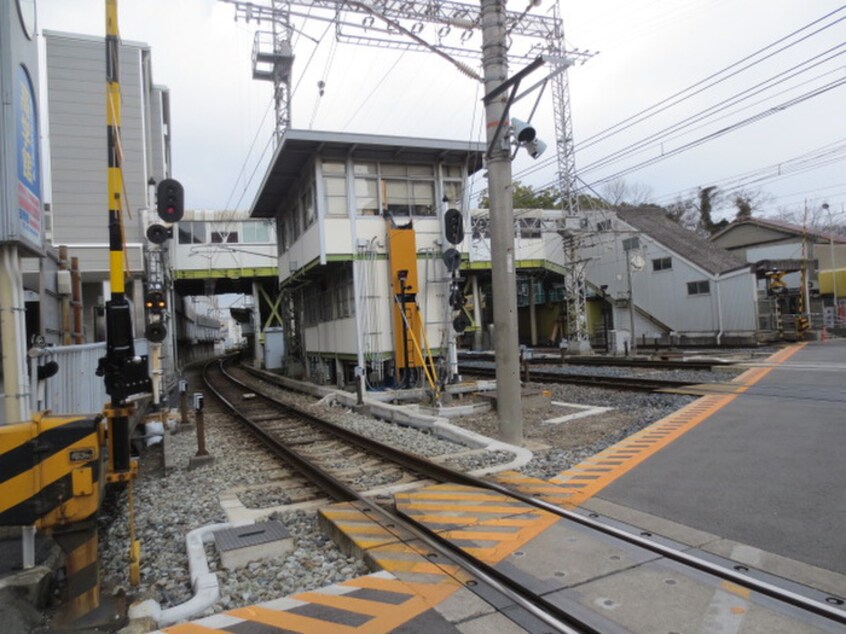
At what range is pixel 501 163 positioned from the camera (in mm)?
8172

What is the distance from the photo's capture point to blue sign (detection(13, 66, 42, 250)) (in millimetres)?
4320

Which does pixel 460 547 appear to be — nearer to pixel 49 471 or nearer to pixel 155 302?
pixel 49 471

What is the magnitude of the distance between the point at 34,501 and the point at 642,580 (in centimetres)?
392

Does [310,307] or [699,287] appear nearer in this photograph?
[310,307]

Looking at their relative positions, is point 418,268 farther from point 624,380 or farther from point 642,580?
point 642,580

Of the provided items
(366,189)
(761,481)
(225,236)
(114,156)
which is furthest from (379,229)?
(225,236)

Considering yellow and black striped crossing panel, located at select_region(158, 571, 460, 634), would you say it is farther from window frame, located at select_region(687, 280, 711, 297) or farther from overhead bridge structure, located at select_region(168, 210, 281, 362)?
overhead bridge structure, located at select_region(168, 210, 281, 362)

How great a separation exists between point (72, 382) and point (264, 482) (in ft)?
8.61

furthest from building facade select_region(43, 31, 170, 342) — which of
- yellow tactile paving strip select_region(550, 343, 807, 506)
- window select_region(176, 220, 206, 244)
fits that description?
yellow tactile paving strip select_region(550, 343, 807, 506)

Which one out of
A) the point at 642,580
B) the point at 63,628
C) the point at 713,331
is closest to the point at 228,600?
the point at 63,628

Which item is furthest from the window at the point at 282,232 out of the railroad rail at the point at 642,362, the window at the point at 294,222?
the railroad rail at the point at 642,362

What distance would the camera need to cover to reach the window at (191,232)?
35625mm

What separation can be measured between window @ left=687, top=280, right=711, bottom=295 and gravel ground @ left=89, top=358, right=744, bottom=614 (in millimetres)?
19562

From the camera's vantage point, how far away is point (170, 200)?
255 inches
